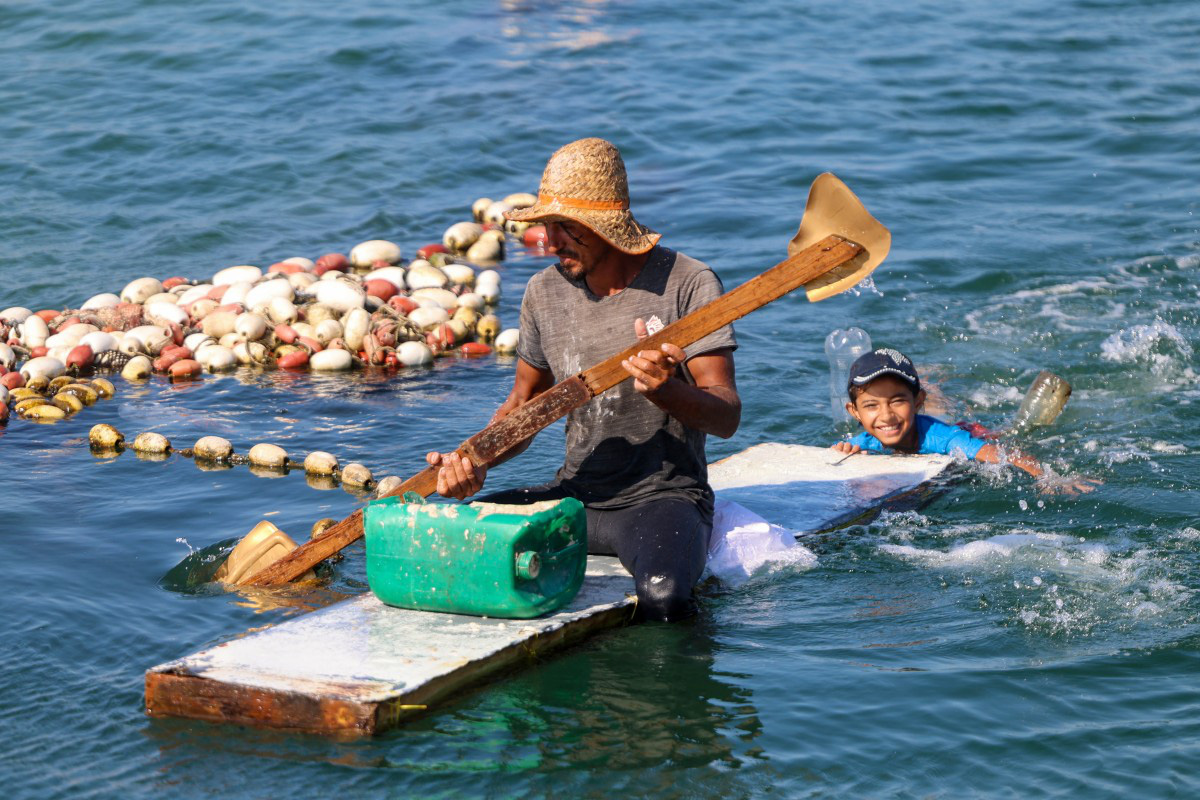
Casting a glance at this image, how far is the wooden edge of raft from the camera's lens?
3.79 m

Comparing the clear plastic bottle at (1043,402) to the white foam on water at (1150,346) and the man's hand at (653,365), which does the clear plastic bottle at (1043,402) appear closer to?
the white foam on water at (1150,346)

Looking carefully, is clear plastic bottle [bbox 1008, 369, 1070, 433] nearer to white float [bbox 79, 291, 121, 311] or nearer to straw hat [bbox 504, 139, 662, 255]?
straw hat [bbox 504, 139, 662, 255]

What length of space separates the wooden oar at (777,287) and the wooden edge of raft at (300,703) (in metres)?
0.68

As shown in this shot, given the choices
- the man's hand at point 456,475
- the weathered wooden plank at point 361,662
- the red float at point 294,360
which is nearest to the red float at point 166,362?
the red float at point 294,360

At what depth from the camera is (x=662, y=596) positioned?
443 cm

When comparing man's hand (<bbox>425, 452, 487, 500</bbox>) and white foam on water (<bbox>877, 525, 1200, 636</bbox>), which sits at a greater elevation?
man's hand (<bbox>425, 452, 487, 500</bbox>)

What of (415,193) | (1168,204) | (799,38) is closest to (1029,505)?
(1168,204)

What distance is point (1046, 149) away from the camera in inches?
485

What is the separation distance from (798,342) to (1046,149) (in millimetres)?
5015

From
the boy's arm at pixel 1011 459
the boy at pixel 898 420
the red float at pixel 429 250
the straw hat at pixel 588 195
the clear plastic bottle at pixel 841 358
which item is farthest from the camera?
the red float at pixel 429 250

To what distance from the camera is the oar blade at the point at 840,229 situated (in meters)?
4.00

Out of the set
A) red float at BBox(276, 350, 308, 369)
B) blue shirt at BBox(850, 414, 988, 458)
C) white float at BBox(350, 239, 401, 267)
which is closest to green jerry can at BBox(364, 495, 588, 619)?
blue shirt at BBox(850, 414, 988, 458)

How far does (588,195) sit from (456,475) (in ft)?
3.12

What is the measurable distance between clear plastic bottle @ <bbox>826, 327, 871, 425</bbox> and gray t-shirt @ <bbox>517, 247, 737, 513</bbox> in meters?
2.75
